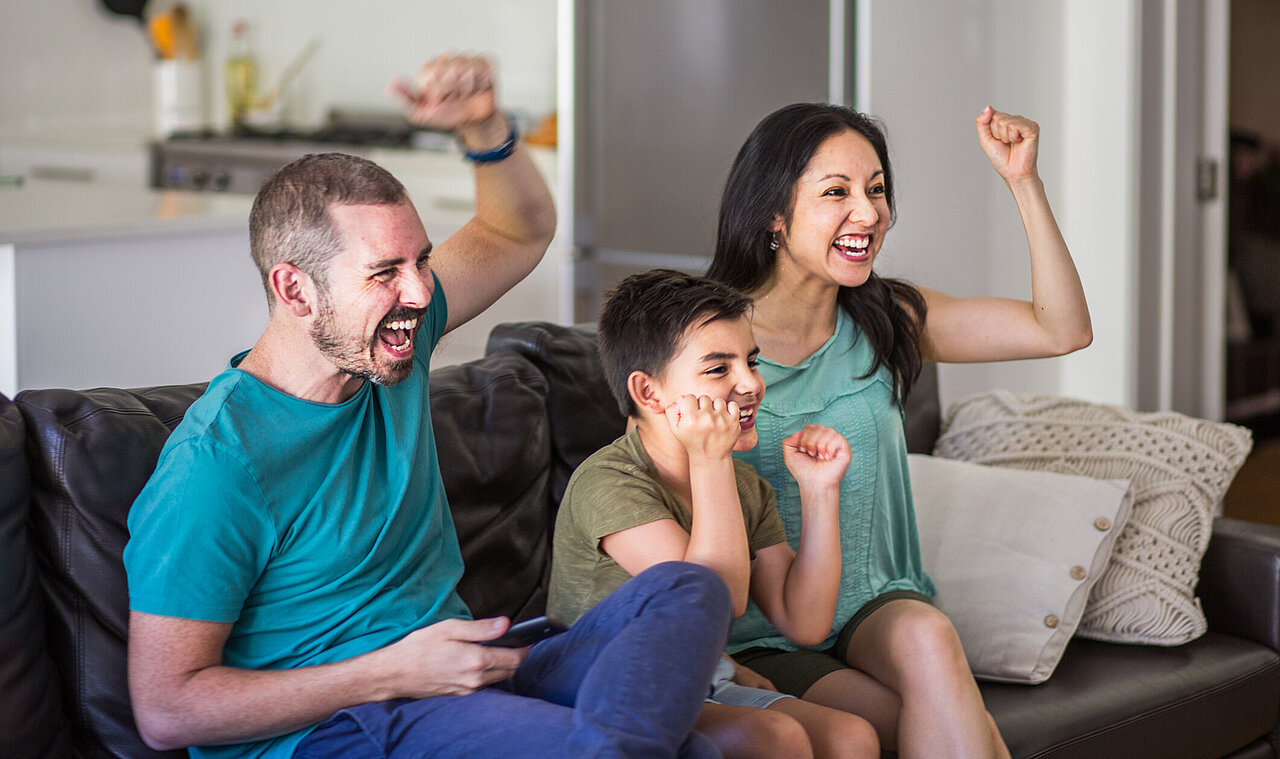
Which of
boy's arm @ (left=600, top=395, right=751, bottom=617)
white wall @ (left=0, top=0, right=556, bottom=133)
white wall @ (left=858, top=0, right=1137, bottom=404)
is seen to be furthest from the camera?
white wall @ (left=0, top=0, right=556, bottom=133)

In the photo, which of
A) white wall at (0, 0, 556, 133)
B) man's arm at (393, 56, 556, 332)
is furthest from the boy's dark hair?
white wall at (0, 0, 556, 133)

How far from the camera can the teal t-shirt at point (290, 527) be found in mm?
1231

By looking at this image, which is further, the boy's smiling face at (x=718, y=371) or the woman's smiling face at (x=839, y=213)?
the woman's smiling face at (x=839, y=213)

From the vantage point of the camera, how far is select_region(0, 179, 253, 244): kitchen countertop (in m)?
2.76

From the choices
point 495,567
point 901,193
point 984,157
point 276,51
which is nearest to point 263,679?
point 495,567

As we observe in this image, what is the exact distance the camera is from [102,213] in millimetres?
3346

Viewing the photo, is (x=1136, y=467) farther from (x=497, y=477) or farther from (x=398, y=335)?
(x=398, y=335)

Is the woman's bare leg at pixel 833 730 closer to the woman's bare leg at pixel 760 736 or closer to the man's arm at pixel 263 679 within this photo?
the woman's bare leg at pixel 760 736

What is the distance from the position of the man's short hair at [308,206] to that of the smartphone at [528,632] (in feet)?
1.50

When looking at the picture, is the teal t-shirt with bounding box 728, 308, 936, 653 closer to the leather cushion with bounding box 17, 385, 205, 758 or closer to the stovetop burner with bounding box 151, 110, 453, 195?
the leather cushion with bounding box 17, 385, 205, 758

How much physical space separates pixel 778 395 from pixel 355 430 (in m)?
0.66

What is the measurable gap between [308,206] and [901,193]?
7.07 feet

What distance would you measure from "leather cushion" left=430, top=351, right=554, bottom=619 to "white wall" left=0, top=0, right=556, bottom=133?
3481 mm

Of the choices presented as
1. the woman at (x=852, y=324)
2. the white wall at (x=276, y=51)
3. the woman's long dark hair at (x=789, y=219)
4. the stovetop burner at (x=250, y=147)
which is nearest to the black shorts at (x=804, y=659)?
the woman at (x=852, y=324)
